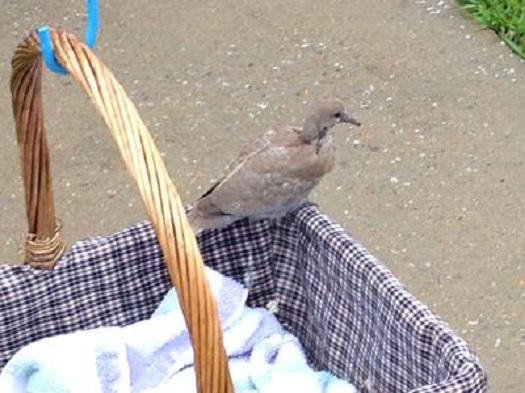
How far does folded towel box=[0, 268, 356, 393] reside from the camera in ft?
6.64

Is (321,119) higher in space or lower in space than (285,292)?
higher

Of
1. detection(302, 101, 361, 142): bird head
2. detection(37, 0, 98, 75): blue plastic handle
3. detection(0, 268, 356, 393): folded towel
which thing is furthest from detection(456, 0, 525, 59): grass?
detection(37, 0, 98, 75): blue plastic handle

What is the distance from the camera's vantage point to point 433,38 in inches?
129

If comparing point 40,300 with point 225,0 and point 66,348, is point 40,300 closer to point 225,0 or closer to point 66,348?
point 66,348

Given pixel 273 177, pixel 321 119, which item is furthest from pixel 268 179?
pixel 321 119

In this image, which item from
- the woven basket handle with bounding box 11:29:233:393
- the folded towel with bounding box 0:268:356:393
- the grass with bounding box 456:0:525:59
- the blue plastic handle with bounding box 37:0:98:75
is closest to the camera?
the woven basket handle with bounding box 11:29:233:393

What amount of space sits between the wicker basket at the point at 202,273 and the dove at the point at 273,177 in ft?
0.13

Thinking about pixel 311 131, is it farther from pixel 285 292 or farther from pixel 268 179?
pixel 285 292

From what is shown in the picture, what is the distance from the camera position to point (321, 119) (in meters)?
2.07

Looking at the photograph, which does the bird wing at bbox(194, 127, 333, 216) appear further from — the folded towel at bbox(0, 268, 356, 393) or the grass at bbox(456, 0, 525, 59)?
the grass at bbox(456, 0, 525, 59)

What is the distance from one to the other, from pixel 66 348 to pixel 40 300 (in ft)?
0.26

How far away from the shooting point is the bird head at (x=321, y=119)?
206 centimetres

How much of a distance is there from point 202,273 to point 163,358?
613 millimetres

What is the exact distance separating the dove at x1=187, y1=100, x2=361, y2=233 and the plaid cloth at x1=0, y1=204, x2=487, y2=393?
4cm
